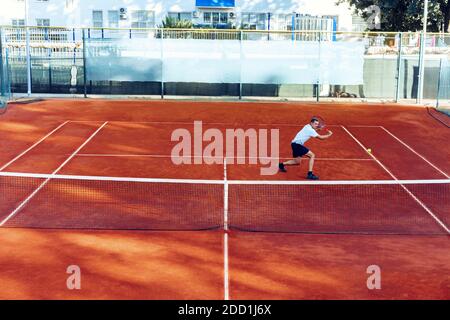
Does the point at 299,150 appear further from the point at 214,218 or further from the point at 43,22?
the point at 43,22

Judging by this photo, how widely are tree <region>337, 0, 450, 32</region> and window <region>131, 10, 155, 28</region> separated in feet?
45.5

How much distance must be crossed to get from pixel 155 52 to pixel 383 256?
18932 mm

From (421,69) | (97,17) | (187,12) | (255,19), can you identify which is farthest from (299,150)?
(97,17)

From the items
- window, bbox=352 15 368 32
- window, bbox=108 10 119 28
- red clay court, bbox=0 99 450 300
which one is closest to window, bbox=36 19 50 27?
window, bbox=108 10 119 28

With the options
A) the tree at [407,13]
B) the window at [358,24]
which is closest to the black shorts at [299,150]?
the tree at [407,13]

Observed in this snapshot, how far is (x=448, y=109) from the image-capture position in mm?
24562

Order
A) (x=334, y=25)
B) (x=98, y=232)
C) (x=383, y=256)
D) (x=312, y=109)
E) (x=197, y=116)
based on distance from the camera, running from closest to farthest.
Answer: (x=383, y=256)
(x=98, y=232)
(x=197, y=116)
(x=312, y=109)
(x=334, y=25)

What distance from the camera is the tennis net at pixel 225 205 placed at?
11.3m

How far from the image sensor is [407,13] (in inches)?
1496

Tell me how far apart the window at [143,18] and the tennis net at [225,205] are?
30789 mm

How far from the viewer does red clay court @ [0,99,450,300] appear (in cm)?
858

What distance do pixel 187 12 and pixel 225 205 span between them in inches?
1307
